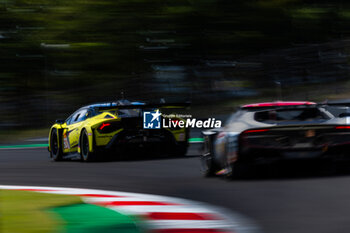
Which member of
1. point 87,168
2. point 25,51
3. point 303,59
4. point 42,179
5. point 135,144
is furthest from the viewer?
point 25,51

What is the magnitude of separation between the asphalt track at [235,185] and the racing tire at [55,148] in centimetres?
82

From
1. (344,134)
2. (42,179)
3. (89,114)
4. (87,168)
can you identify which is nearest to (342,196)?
(344,134)

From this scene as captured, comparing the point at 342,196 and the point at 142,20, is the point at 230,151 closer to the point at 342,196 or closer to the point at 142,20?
the point at 342,196

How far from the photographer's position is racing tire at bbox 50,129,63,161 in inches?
594

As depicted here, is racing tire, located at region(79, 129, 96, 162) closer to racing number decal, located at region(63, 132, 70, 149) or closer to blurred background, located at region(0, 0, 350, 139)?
racing number decal, located at region(63, 132, 70, 149)

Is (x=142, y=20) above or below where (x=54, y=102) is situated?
above

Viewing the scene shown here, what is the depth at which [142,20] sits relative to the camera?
100 feet

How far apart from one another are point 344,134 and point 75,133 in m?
6.63

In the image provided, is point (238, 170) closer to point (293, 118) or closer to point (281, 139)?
point (281, 139)

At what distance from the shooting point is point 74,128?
14.2 metres

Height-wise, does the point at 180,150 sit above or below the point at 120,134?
below
